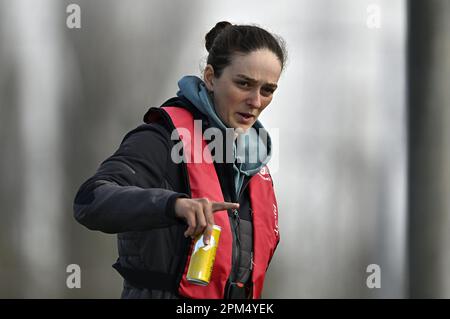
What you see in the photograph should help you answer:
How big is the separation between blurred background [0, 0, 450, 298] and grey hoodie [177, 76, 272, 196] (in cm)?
121

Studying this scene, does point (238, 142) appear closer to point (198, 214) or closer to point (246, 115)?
point (246, 115)

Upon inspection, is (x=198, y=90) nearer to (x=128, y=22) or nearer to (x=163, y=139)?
(x=163, y=139)

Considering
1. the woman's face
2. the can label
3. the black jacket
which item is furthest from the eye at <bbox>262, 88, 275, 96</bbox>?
the can label

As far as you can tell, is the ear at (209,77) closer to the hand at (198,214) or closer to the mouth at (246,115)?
the mouth at (246,115)

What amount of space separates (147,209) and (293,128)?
5.18 feet

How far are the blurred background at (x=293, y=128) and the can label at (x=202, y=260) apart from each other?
1.42m

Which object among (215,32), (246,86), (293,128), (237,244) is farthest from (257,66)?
(293,128)

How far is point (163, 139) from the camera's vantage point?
1082 mm

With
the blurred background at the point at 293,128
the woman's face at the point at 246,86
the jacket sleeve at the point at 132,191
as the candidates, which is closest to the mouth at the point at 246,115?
the woman's face at the point at 246,86

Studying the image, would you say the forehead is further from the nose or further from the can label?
the can label

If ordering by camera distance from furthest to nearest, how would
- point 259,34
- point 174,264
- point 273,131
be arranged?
point 273,131
point 259,34
point 174,264

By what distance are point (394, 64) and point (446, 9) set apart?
248 mm

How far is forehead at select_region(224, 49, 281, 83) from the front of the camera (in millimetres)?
1151
